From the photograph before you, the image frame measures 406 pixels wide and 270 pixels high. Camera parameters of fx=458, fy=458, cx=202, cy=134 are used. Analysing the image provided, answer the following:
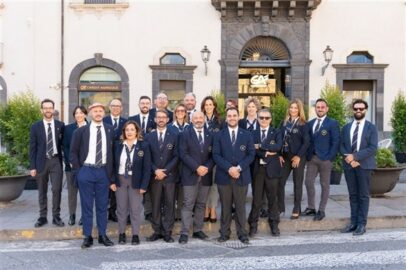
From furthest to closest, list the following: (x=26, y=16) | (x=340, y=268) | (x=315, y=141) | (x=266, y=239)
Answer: (x=26, y=16) < (x=315, y=141) < (x=266, y=239) < (x=340, y=268)

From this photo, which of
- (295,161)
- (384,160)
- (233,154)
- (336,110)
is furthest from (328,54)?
(233,154)

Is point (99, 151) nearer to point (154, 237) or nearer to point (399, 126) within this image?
point (154, 237)

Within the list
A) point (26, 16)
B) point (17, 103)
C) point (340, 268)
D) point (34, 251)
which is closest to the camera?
point (340, 268)

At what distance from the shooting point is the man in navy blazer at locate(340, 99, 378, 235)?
6.94 meters

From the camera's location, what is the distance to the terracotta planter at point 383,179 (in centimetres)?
929

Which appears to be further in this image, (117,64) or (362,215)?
(117,64)

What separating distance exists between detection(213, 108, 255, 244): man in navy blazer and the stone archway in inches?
502

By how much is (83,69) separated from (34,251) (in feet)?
44.3

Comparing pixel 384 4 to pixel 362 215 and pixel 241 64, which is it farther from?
pixel 362 215

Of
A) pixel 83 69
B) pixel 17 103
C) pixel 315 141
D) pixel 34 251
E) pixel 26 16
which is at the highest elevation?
pixel 26 16

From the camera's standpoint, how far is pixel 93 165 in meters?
6.35

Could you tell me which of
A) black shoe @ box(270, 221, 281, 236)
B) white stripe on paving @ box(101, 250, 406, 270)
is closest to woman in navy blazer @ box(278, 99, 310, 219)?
black shoe @ box(270, 221, 281, 236)

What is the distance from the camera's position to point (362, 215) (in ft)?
23.1

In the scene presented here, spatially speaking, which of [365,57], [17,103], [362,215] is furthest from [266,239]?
[365,57]
